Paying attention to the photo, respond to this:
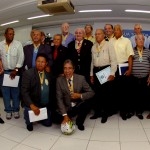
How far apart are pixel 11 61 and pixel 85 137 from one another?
1.79 meters

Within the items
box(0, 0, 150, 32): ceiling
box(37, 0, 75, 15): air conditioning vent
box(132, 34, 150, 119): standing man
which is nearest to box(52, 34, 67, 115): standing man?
box(132, 34, 150, 119): standing man

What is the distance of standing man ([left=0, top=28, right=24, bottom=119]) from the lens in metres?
3.19

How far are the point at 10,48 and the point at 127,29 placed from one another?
8.26 m

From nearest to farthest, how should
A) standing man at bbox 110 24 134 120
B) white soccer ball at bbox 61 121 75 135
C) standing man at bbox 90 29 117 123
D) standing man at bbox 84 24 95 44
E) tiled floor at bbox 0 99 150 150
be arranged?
tiled floor at bbox 0 99 150 150
white soccer ball at bbox 61 121 75 135
standing man at bbox 90 29 117 123
standing man at bbox 110 24 134 120
standing man at bbox 84 24 95 44

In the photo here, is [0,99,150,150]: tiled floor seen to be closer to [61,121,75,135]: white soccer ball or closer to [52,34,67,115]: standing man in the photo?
[61,121,75,135]: white soccer ball

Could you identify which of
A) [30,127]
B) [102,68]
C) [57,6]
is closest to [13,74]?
[30,127]

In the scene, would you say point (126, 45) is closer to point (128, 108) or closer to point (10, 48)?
point (128, 108)

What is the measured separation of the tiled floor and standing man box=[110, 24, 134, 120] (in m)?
0.32

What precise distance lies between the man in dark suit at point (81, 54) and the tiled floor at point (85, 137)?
930mm

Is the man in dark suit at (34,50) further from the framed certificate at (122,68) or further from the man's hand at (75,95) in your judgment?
the framed certificate at (122,68)

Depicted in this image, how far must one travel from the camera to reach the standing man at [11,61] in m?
3.19

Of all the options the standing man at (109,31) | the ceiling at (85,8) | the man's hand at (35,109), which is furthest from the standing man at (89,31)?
the ceiling at (85,8)

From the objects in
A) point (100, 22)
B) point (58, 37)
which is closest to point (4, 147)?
point (58, 37)

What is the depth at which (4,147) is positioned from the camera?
233 centimetres
